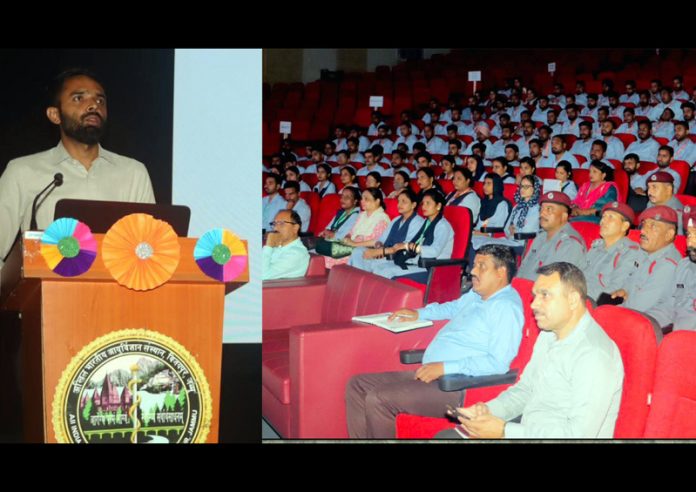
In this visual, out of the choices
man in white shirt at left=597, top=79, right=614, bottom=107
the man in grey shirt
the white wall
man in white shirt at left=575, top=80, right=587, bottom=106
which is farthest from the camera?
man in white shirt at left=575, top=80, right=587, bottom=106

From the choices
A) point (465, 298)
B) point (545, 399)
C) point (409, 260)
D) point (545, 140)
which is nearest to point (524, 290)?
point (465, 298)

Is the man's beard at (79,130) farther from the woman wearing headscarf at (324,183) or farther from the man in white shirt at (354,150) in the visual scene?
the man in white shirt at (354,150)

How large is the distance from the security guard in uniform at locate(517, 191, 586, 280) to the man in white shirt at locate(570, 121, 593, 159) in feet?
9.89

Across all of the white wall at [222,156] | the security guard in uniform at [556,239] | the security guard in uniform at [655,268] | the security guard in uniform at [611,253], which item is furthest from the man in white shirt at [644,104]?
the white wall at [222,156]

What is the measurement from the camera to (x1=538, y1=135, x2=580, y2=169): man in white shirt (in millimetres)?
6426

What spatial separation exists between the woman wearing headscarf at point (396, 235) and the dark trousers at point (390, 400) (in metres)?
1.89

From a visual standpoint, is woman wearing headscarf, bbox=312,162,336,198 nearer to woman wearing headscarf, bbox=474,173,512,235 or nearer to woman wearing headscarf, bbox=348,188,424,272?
woman wearing headscarf, bbox=474,173,512,235

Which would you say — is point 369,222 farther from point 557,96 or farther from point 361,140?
point 557,96

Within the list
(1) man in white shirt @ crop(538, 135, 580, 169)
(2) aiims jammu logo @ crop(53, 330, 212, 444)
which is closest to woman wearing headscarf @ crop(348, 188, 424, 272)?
(1) man in white shirt @ crop(538, 135, 580, 169)

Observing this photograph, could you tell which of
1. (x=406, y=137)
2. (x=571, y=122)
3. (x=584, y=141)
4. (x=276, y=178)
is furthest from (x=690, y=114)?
(x=276, y=178)

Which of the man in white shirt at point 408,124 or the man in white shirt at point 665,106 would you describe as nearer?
the man in white shirt at point 665,106

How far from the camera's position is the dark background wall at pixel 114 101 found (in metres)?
2.54

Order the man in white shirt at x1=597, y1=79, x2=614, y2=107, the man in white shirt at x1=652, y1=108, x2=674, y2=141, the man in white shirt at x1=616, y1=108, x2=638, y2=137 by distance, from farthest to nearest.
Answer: the man in white shirt at x1=597, y1=79, x2=614, y2=107 → the man in white shirt at x1=616, y1=108, x2=638, y2=137 → the man in white shirt at x1=652, y1=108, x2=674, y2=141

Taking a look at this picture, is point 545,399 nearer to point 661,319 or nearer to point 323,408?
point 323,408
